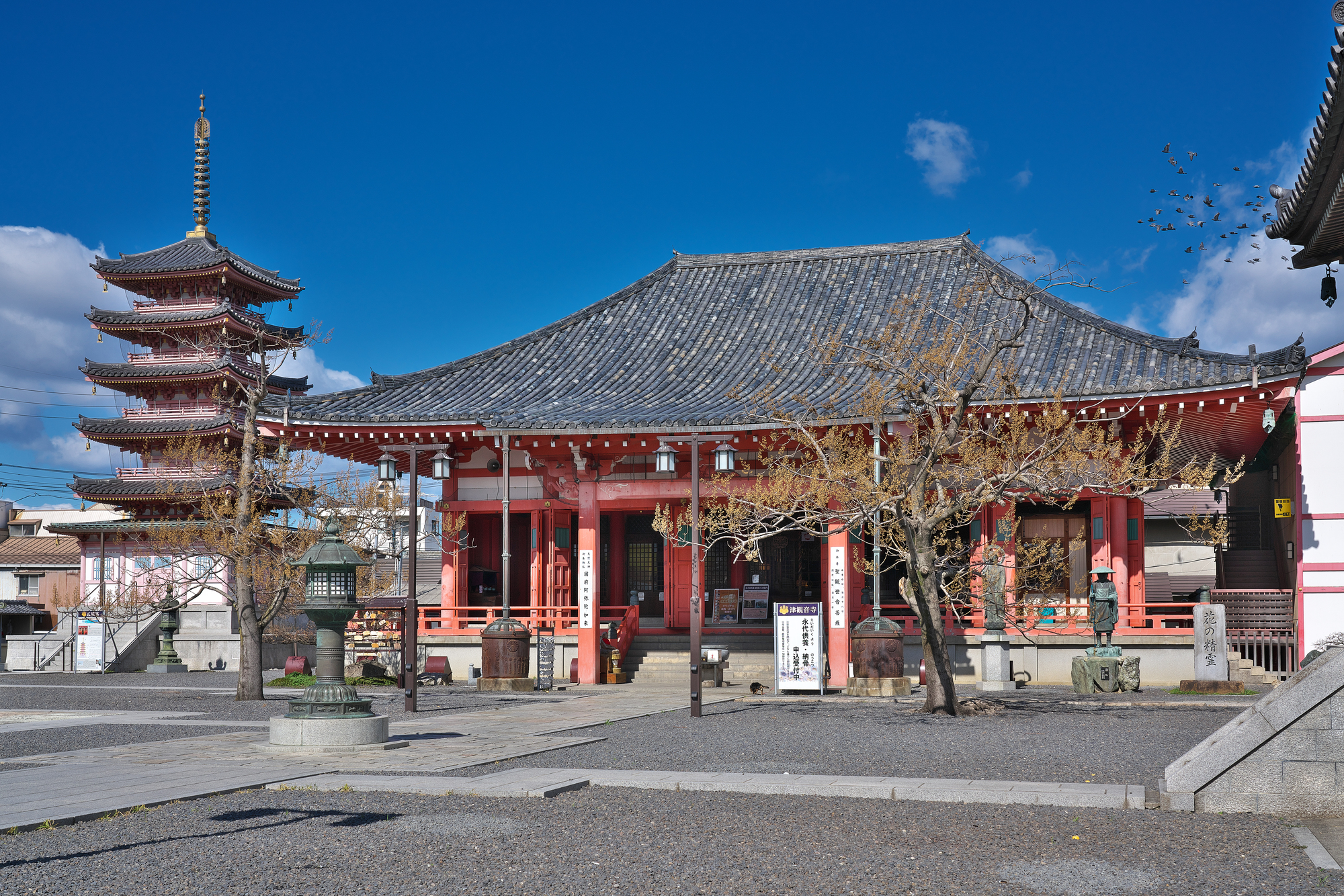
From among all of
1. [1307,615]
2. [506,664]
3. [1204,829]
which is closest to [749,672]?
[506,664]

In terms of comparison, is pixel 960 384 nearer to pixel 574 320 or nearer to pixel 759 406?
pixel 759 406

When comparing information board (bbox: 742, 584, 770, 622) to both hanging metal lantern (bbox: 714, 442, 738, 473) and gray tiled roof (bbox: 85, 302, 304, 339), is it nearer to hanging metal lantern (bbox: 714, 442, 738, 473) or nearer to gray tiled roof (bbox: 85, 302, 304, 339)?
hanging metal lantern (bbox: 714, 442, 738, 473)

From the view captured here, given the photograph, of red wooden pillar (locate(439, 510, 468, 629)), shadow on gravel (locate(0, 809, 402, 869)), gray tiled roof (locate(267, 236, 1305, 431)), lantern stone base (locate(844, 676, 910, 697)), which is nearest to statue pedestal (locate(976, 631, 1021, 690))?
lantern stone base (locate(844, 676, 910, 697))

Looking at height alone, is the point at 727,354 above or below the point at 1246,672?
above

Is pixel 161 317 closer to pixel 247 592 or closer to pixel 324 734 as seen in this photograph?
pixel 247 592

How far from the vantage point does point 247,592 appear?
61.7 feet

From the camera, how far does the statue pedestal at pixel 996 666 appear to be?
2009 cm

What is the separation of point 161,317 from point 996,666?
3229 centimetres

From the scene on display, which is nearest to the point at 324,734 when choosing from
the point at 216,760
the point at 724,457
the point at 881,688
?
the point at 216,760

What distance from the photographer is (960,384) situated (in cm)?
2117

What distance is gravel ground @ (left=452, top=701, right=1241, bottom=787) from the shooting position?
10422 mm

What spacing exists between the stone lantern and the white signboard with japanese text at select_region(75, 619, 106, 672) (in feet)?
68.5

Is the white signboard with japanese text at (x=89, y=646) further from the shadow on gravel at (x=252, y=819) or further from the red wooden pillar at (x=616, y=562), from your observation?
the shadow on gravel at (x=252, y=819)

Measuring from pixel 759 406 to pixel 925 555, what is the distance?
24.4 feet
